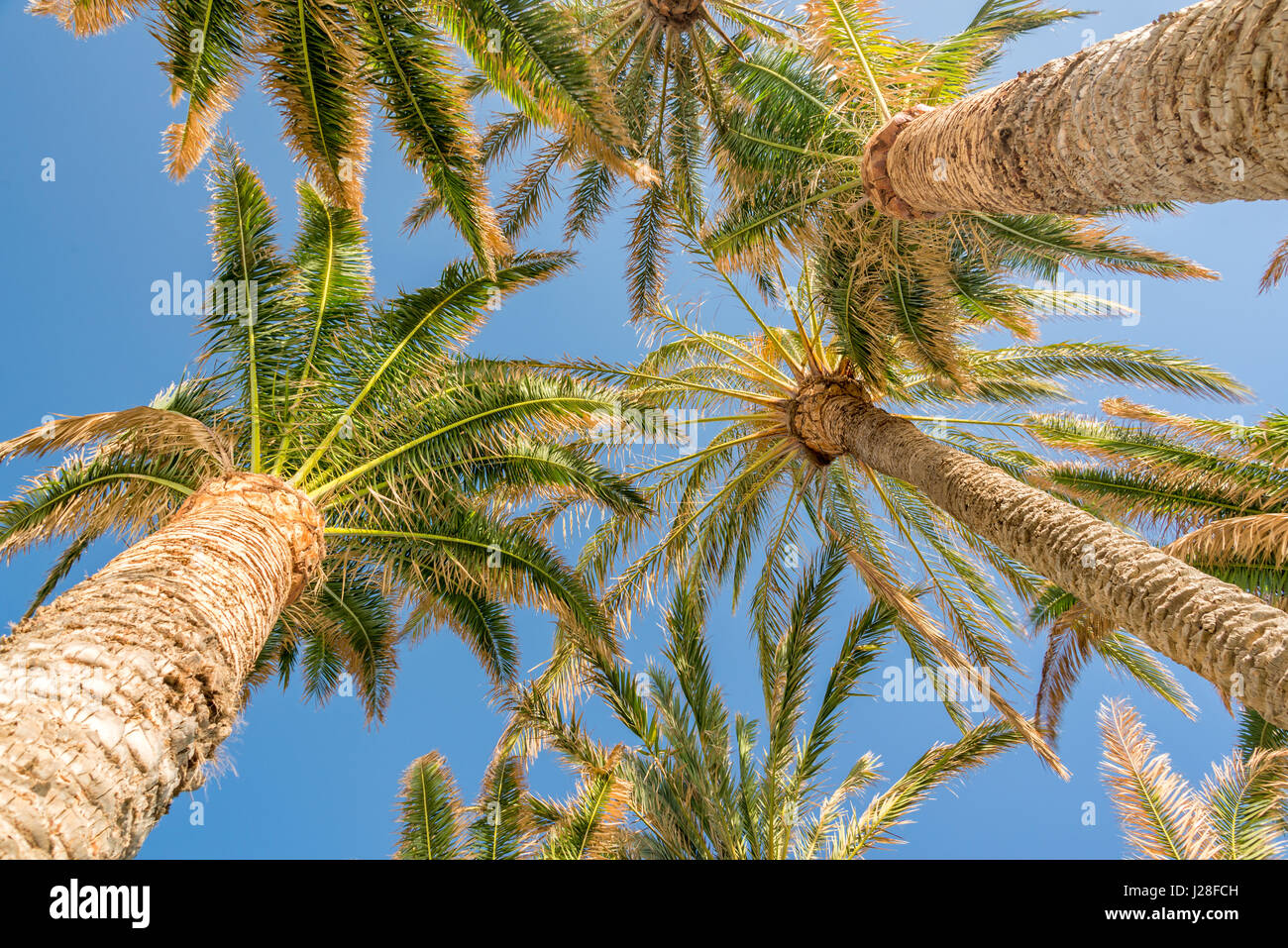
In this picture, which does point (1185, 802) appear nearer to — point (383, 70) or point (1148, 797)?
point (1148, 797)

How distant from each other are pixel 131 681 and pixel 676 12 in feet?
31.1

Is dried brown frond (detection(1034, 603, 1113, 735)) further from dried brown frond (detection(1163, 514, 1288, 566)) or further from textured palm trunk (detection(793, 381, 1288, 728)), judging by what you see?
textured palm trunk (detection(793, 381, 1288, 728))

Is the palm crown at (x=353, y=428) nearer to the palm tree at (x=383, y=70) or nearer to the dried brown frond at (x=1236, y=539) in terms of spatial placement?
the palm tree at (x=383, y=70)

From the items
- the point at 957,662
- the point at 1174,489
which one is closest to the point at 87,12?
the point at 957,662

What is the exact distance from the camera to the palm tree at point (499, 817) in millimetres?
6496

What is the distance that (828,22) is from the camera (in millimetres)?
5676

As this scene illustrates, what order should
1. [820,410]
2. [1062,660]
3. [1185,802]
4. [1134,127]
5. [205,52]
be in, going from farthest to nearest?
[820,410]
[1062,660]
[1185,802]
[205,52]
[1134,127]

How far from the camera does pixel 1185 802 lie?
559 cm

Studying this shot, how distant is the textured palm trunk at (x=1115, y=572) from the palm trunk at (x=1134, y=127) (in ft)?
6.81

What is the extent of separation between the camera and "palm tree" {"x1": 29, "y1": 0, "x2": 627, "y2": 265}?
4867mm

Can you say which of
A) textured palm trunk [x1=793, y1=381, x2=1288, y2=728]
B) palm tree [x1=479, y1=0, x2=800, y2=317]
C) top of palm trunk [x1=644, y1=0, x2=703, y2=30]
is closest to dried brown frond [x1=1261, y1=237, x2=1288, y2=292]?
textured palm trunk [x1=793, y1=381, x2=1288, y2=728]

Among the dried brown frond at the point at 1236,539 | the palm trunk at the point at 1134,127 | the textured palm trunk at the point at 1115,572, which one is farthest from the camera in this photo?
the dried brown frond at the point at 1236,539

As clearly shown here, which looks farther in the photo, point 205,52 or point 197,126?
point 197,126
